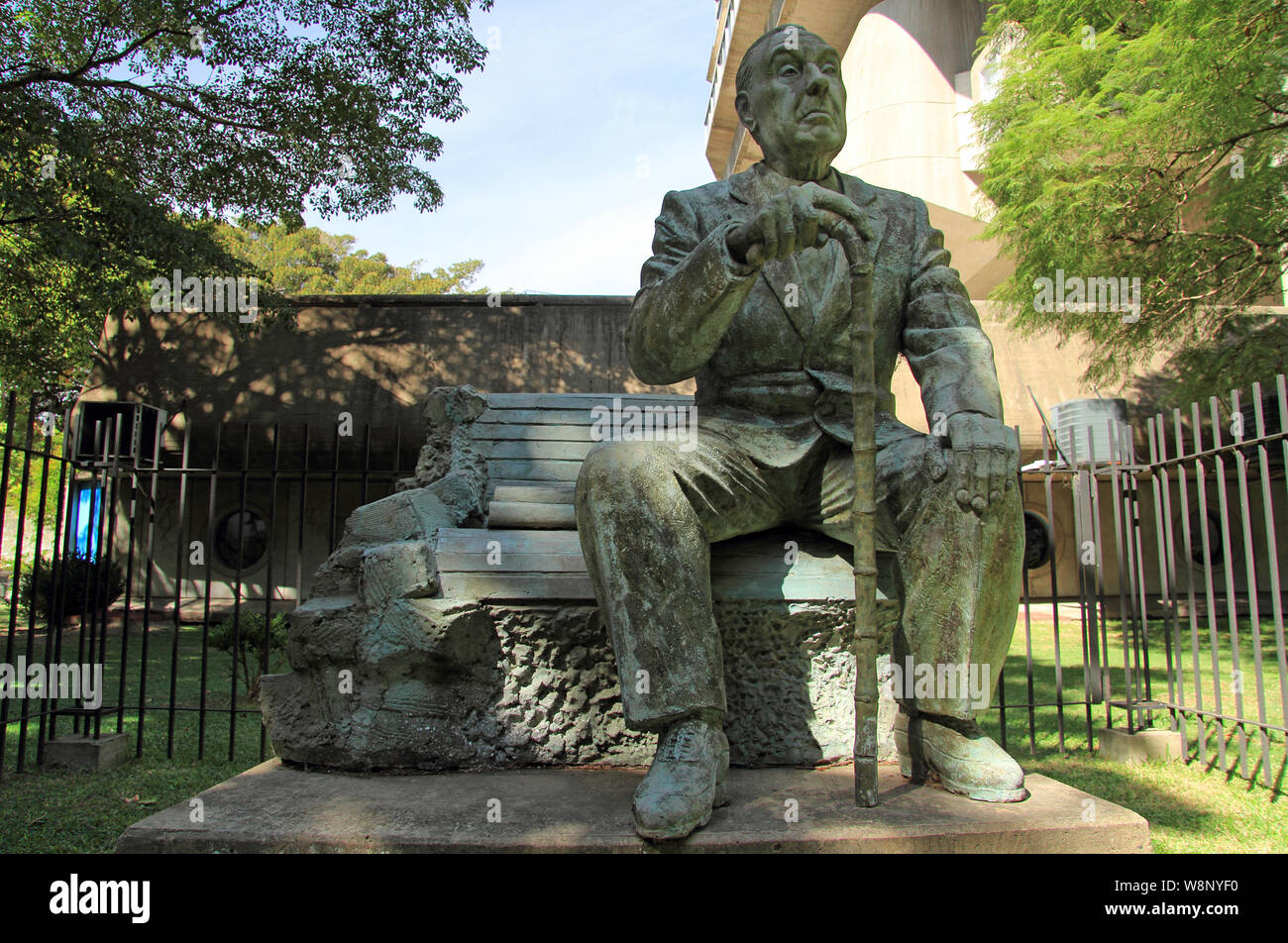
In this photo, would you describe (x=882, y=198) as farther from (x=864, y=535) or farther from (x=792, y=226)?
(x=864, y=535)

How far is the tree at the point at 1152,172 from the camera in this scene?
7043 millimetres

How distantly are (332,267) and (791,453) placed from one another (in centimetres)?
3190

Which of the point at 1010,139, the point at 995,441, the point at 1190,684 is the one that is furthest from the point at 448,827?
the point at 1010,139

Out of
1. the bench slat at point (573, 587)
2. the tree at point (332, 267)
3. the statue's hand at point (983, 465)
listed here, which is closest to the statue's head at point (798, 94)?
the statue's hand at point (983, 465)

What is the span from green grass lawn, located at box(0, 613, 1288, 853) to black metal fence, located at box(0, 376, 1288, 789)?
0.07m

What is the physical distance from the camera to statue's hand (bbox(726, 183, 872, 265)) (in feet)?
7.48

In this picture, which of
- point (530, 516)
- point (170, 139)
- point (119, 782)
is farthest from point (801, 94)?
point (170, 139)

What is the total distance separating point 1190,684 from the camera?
23.9 feet

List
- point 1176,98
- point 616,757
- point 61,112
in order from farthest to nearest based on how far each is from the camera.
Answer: point 61,112 → point 1176,98 → point 616,757

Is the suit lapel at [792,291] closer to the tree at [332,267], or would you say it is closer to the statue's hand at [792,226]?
the statue's hand at [792,226]

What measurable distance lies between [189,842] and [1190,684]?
7.74m

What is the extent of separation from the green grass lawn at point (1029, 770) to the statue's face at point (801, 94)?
2.89 metres

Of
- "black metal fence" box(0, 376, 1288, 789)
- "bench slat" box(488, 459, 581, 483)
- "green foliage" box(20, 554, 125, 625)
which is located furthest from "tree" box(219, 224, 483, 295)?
"bench slat" box(488, 459, 581, 483)
